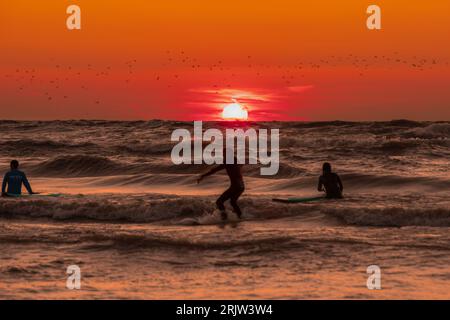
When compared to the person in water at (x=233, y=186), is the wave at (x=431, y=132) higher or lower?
lower

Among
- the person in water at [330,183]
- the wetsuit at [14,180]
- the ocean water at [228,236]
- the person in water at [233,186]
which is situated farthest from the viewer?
the wetsuit at [14,180]

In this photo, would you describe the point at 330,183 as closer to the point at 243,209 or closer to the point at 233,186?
the point at 243,209

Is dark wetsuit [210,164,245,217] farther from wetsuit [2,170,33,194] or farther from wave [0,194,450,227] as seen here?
wetsuit [2,170,33,194]

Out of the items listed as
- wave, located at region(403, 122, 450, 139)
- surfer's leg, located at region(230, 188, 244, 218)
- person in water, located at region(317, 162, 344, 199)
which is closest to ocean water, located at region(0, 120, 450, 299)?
surfer's leg, located at region(230, 188, 244, 218)

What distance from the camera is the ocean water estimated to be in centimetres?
1127

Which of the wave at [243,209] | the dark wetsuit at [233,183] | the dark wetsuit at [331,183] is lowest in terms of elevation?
→ the wave at [243,209]

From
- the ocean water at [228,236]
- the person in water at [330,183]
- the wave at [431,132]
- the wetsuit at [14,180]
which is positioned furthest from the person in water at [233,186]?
the wave at [431,132]

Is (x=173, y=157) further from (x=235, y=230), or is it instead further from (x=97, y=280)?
(x=97, y=280)

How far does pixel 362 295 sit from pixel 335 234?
5159 mm

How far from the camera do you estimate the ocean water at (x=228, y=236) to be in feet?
37.0

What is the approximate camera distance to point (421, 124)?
64.1m

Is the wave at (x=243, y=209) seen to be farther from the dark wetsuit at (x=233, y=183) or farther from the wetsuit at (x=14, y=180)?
the wetsuit at (x=14, y=180)
